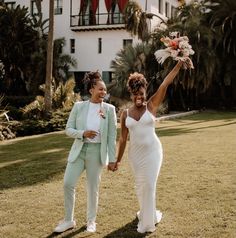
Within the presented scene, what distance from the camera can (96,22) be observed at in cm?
3809

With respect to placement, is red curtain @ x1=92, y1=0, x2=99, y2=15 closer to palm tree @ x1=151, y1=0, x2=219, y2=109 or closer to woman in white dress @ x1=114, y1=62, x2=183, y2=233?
palm tree @ x1=151, y1=0, x2=219, y2=109

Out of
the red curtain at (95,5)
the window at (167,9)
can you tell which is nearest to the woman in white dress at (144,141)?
the red curtain at (95,5)

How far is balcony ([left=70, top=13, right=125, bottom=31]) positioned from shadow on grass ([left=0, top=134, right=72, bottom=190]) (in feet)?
75.2

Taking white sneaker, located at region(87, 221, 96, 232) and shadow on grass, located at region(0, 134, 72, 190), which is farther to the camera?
shadow on grass, located at region(0, 134, 72, 190)

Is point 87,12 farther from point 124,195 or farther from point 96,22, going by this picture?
point 124,195

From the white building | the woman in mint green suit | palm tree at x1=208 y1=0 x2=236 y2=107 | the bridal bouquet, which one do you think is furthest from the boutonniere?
the white building

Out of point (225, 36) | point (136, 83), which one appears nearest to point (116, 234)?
point (136, 83)

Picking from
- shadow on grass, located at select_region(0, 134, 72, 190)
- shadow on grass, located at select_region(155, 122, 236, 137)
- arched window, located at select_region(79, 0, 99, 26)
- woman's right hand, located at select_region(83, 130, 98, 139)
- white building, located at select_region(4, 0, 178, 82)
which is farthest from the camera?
arched window, located at select_region(79, 0, 99, 26)

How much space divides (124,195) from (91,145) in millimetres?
2248

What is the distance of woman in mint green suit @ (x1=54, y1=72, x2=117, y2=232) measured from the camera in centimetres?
563

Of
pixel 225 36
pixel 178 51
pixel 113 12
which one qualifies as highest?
pixel 113 12

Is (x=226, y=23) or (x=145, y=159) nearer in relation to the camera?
(x=145, y=159)

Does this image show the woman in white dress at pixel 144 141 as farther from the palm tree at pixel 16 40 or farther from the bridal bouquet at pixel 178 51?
the palm tree at pixel 16 40

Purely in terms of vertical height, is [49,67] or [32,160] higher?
[49,67]
